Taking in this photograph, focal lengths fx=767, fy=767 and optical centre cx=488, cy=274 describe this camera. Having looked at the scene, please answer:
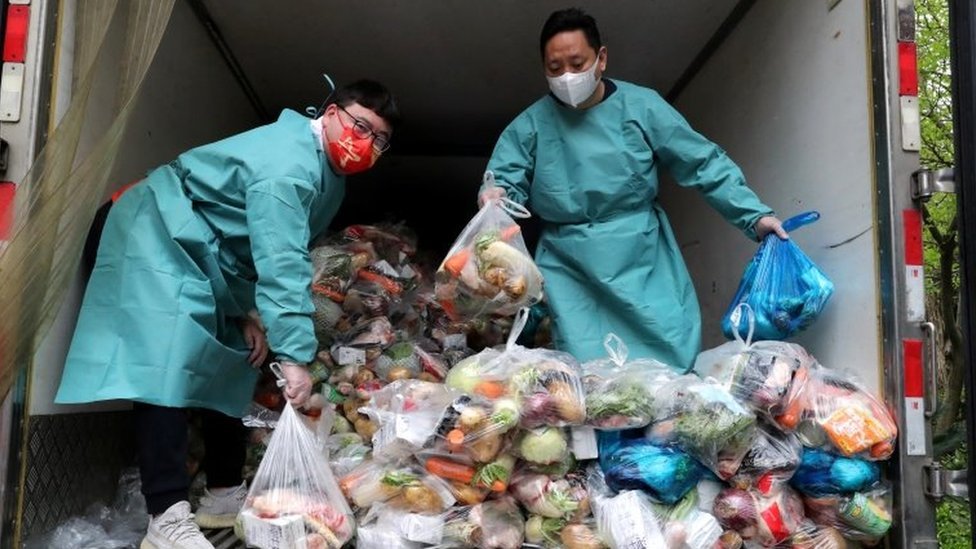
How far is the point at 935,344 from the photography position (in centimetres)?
193

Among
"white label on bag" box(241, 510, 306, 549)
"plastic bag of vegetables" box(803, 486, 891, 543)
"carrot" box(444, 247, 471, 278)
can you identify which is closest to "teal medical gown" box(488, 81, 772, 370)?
"carrot" box(444, 247, 471, 278)

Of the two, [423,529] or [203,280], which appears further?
[203,280]

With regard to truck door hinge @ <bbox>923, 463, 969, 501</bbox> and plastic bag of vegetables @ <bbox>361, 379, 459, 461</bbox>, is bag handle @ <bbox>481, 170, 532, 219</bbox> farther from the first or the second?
truck door hinge @ <bbox>923, 463, 969, 501</bbox>

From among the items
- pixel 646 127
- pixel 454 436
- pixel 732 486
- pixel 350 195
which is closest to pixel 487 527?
pixel 454 436

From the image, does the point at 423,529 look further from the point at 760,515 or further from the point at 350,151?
the point at 350,151

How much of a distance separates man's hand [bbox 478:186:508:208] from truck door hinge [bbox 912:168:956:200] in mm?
1127

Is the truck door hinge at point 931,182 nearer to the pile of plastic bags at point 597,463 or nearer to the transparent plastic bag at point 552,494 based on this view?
the pile of plastic bags at point 597,463

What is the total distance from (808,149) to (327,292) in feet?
5.74

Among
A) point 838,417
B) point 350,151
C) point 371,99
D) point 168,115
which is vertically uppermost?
point 168,115

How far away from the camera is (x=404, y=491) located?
1.92 m

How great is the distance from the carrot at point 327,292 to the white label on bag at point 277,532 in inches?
45.0

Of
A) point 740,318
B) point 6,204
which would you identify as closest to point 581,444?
point 740,318

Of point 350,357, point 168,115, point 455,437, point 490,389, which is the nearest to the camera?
point 455,437

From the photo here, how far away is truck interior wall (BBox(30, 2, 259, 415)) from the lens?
6.68 ft
